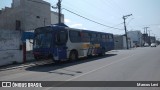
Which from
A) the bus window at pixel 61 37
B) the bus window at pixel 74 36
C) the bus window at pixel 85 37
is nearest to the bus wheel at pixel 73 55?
the bus window at pixel 74 36

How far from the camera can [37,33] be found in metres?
16.5

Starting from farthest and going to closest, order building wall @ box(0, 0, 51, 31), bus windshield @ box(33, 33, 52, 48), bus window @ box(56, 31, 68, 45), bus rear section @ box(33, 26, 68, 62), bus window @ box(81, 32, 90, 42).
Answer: building wall @ box(0, 0, 51, 31), bus window @ box(81, 32, 90, 42), bus window @ box(56, 31, 68, 45), bus windshield @ box(33, 33, 52, 48), bus rear section @ box(33, 26, 68, 62)

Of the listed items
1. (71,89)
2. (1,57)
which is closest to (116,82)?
(71,89)

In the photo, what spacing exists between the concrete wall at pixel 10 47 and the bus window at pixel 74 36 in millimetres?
4910

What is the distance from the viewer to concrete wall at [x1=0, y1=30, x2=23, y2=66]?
16398mm

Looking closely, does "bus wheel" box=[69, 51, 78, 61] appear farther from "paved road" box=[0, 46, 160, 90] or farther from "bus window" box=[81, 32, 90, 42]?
"paved road" box=[0, 46, 160, 90]

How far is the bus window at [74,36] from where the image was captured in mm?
17841

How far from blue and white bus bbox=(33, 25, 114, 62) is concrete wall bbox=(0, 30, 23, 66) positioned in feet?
7.83

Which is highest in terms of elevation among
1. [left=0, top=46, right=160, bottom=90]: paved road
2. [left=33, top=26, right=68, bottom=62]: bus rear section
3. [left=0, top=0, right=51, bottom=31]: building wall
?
[left=0, top=0, right=51, bottom=31]: building wall

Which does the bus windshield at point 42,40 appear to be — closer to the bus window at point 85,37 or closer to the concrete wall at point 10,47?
the concrete wall at point 10,47

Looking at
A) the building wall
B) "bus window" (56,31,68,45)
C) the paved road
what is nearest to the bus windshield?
"bus window" (56,31,68,45)

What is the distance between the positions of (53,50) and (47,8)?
29428mm

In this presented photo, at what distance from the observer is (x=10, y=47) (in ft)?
56.4

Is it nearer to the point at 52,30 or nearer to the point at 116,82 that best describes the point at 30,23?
the point at 52,30
